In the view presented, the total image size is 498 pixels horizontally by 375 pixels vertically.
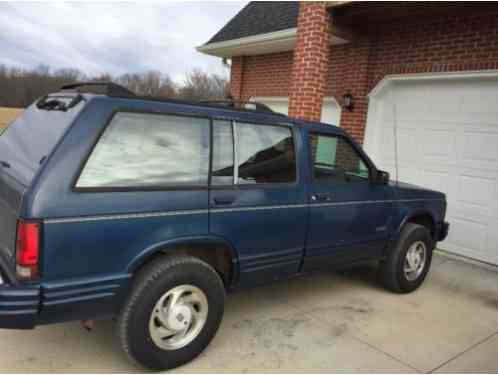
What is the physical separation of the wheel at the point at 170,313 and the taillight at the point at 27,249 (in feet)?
1.97

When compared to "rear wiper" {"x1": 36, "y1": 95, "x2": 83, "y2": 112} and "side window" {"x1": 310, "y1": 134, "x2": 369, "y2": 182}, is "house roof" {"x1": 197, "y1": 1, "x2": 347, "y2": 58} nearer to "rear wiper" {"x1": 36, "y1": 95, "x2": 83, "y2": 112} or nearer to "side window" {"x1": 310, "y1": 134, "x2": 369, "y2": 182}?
"side window" {"x1": 310, "y1": 134, "x2": 369, "y2": 182}

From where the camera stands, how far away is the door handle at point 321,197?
345cm

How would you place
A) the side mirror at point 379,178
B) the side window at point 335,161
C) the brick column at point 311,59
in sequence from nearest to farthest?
the side window at point 335,161, the side mirror at point 379,178, the brick column at point 311,59

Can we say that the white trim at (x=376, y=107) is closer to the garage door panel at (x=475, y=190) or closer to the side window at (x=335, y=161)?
the garage door panel at (x=475, y=190)

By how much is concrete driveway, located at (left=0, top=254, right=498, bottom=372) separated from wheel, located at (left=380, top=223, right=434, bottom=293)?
14cm

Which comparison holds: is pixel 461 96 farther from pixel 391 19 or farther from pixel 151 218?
pixel 151 218

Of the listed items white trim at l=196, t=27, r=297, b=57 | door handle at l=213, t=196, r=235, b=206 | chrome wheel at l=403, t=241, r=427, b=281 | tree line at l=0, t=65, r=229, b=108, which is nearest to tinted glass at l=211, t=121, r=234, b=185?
door handle at l=213, t=196, r=235, b=206

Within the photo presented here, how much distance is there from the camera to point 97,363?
2834 millimetres

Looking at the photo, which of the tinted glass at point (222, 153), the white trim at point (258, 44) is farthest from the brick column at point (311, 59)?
the tinted glass at point (222, 153)

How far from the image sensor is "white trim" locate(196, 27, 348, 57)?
7578 mm

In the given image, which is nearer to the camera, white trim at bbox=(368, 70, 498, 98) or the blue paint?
the blue paint

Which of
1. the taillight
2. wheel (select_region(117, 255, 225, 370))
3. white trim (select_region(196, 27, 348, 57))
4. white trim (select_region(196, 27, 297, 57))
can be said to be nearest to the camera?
the taillight

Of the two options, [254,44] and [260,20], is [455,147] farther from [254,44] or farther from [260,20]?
[260,20]

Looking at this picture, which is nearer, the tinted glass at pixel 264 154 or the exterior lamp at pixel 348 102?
the tinted glass at pixel 264 154
